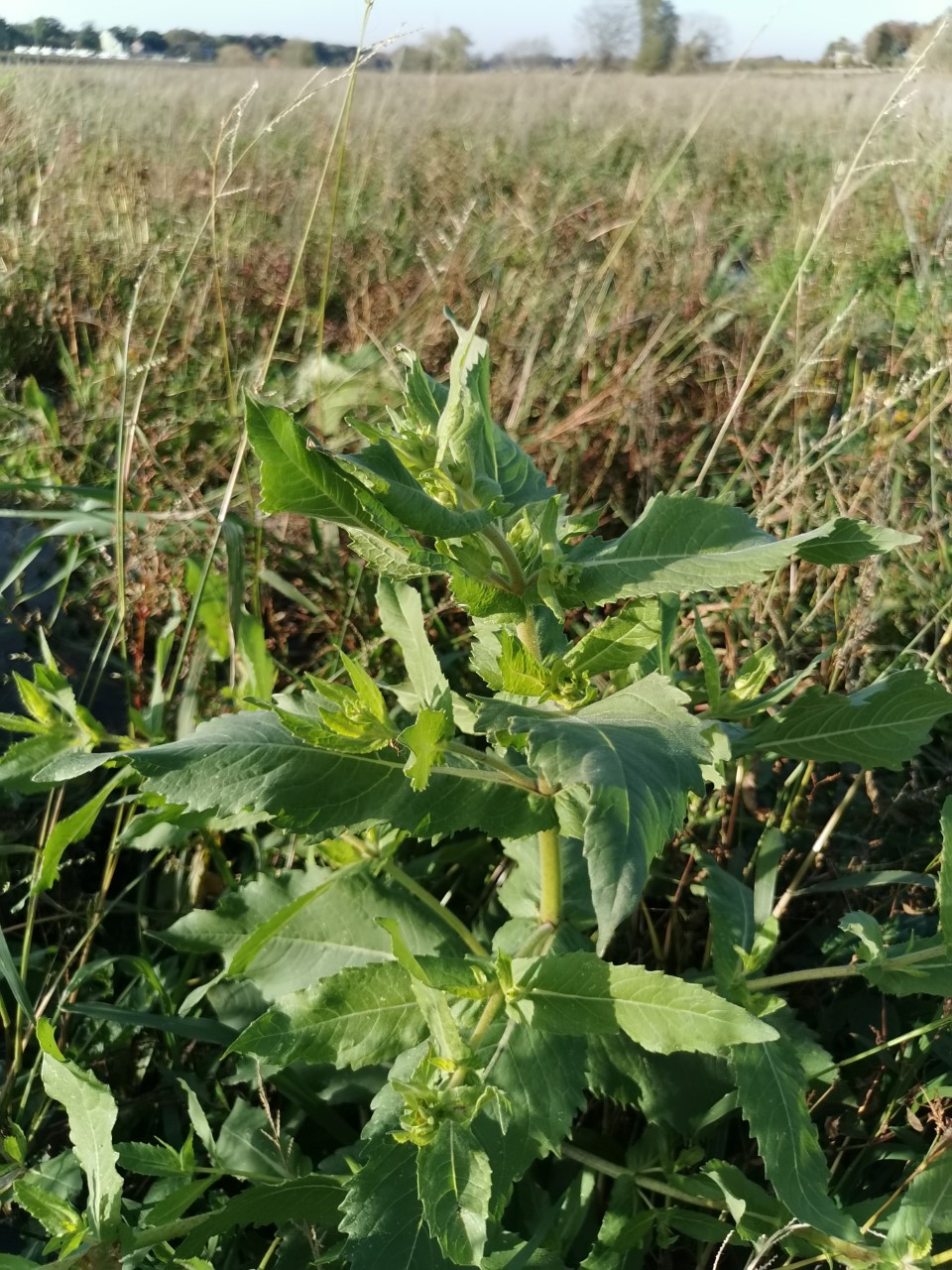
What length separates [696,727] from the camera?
1.03m

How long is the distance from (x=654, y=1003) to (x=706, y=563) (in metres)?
0.55

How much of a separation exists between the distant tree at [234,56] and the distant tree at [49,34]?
3446 mm

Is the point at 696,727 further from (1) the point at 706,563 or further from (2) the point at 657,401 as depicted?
(2) the point at 657,401

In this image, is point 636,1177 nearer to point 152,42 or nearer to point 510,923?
point 510,923

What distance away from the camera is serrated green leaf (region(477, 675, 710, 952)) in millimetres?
885

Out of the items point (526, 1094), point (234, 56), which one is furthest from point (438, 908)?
point (234, 56)

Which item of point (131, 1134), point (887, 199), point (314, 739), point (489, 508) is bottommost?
point (131, 1134)

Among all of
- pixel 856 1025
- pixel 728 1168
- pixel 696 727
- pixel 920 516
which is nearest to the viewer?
pixel 696 727

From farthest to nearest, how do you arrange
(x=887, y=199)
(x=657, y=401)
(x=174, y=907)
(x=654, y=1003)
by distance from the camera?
1. (x=887, y=199)
2. (x=657, y=401)
3. (x=174, y=907)
4. (x=654, y=1003)

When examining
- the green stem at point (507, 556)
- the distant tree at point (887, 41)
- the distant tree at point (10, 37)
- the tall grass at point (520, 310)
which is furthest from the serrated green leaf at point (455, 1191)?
the distant tree at point (887, 41)

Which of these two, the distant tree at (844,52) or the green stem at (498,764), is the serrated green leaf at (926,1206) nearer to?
the green stem at (498,764)

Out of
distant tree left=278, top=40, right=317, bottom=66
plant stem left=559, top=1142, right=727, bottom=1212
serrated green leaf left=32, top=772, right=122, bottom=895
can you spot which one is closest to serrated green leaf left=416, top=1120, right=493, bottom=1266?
plant stem left=559, top=1142, right=727, bottom=1212

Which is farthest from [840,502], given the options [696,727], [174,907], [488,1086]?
[174,907]

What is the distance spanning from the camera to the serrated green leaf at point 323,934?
1585 millimetres
